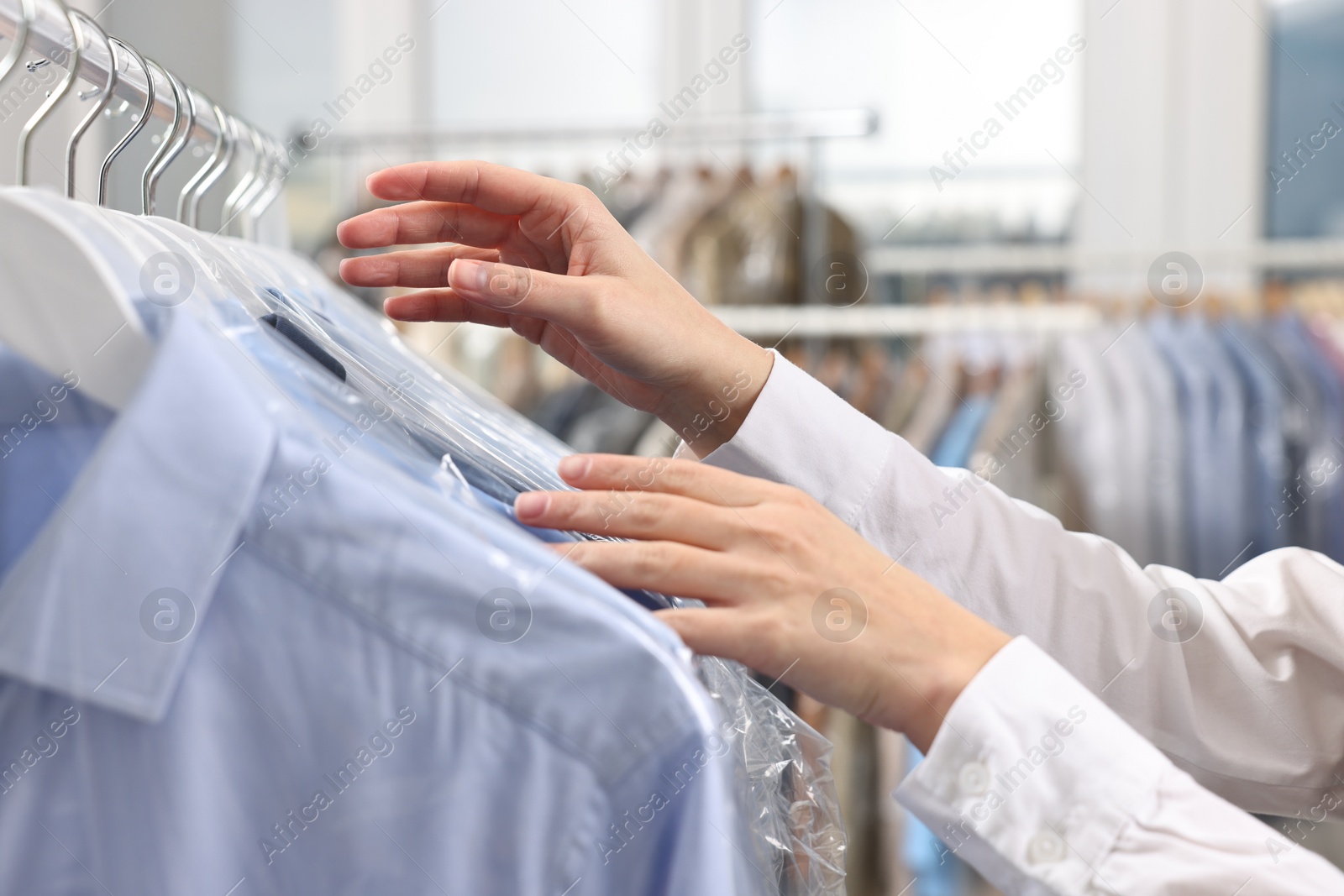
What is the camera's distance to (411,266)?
2.21 feet

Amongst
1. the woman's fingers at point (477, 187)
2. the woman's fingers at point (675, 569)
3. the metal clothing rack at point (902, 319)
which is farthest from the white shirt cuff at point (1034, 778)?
the metal clothing rack at point (902, 319)

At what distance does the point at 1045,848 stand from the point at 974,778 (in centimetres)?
4

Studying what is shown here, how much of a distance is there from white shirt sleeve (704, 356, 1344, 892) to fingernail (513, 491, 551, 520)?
249mm

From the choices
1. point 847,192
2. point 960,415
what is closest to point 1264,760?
point 960,415

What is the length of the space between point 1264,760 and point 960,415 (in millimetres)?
951

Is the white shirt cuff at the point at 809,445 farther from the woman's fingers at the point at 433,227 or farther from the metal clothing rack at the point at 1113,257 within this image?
the metal clothing rack at the point at 1113,257

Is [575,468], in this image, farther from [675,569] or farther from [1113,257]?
[1113,257]

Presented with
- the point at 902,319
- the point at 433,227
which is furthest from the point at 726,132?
the point at 433,227

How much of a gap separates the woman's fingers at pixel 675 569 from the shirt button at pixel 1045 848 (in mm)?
160

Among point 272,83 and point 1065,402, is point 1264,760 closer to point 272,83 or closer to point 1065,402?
point 1065,402

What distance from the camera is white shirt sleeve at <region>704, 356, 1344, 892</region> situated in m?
0.66

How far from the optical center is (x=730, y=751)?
1.19ft

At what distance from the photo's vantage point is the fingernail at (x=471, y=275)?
51 cm

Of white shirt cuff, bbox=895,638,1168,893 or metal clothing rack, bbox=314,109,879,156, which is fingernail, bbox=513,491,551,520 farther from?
metal clothing rack, bbox=314,109,879,156
